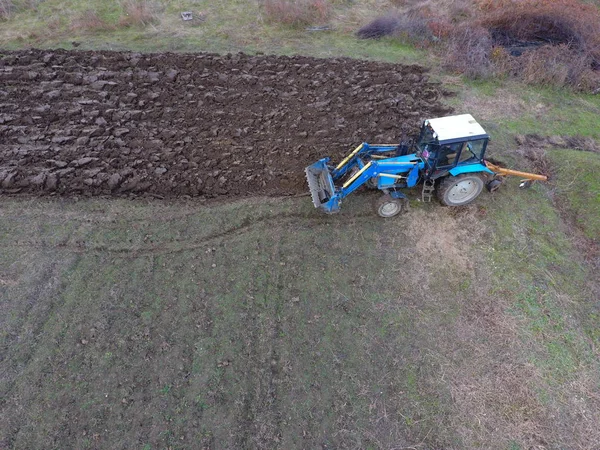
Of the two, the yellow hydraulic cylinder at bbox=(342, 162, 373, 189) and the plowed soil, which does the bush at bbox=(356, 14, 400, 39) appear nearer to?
the plowed soil

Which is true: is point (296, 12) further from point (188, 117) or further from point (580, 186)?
point (580, 186)

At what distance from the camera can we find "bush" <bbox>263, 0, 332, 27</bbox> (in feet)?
51.4

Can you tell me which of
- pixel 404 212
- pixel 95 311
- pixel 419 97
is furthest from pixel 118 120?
pixel 419 97

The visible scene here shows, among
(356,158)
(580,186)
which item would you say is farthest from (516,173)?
(356,158)

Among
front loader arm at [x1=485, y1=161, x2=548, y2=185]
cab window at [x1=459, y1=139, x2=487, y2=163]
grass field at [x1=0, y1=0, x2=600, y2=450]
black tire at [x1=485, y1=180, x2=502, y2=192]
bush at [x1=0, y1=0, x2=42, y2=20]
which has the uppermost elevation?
bush at [x1=0, y1=0, x2=42, y2=20]

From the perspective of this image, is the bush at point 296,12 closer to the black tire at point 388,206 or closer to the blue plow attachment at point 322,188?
the blue plow attachment at point 322,188

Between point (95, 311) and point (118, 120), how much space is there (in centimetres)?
566

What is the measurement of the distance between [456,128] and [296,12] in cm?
1041

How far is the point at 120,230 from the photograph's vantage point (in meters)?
8.30

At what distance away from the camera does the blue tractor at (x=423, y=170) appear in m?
8.09

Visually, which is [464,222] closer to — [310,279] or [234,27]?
[310,279]

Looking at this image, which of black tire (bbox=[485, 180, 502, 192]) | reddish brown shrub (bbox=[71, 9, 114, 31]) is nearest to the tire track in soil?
black tire (bbox=[485, 180, 502, 192])

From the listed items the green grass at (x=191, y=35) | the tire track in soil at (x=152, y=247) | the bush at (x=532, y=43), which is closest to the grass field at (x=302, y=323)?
the tire track in soil at (x=152, y=247)

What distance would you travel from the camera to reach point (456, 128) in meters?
8.09
